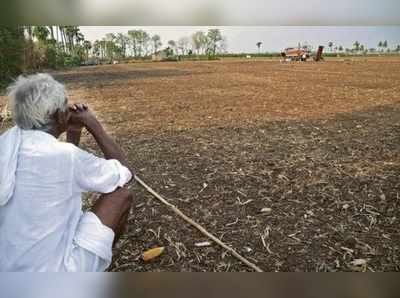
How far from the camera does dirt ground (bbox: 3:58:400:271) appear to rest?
180cm

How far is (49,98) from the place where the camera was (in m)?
1.36

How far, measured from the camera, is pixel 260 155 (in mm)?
1893

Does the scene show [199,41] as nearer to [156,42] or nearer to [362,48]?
[156,42]

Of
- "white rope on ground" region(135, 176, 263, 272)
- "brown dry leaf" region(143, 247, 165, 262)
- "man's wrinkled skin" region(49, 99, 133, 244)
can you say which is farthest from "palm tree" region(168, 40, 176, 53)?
"brown dry leaf" region(143, 247, 165, 262)

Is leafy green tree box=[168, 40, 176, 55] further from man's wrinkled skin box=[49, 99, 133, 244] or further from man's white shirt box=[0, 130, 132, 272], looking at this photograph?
man's white shirt box=[0, 130, 132, 272]

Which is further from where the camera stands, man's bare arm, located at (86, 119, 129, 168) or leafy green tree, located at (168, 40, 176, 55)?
leafy green tree, located at (168, 40, 176, 55)

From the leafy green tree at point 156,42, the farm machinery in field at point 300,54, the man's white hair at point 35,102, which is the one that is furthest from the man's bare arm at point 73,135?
the farm machinery in field at point 300,54

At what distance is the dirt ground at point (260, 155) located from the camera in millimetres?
1802

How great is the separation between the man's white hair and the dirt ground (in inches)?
16.2

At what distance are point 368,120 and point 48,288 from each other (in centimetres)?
151

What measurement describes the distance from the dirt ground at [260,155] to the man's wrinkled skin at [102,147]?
185 millimetres
